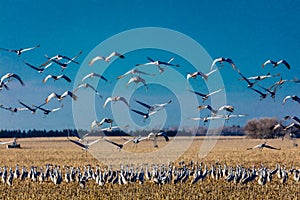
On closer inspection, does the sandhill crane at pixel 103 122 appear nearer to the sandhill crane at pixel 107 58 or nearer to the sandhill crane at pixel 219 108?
the sandhill crane at pixel 107 58

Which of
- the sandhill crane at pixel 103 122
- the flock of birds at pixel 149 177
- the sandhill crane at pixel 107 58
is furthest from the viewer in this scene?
the flock of birds at pixel 149 177

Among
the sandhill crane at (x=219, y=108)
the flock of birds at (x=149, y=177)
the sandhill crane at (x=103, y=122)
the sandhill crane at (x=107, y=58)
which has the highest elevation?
the sandhill crane at (x=107, y=58)

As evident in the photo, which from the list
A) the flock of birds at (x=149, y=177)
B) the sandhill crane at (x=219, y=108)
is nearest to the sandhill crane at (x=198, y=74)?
the sandhill crane at (x=219, y=108)

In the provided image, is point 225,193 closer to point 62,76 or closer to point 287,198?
point 287,198

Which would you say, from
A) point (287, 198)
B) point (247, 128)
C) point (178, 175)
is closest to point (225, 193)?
point (287, 198)

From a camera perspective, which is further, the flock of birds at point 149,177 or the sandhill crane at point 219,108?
the flock of birds at point 149,177

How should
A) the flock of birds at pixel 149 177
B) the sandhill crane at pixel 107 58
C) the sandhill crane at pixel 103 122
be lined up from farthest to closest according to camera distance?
the flock of birds at pixel 149 177
the sandhill crane at pixel 103 122
the sandhill crane at pixel 107 58

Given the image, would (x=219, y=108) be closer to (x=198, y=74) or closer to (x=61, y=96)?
(x=198, y=74)

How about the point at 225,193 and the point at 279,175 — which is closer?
the point at 225,193

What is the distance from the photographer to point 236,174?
21.0 meters

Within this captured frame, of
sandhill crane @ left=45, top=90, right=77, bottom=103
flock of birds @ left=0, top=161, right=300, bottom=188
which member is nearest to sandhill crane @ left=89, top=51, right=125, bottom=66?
sandhill crane @ left=45, top=90, right=77, bottom=103

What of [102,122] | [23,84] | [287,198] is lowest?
[287,198]

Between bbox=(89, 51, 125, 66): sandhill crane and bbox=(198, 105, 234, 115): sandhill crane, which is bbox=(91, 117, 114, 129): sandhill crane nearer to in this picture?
bbox=(89, 51, 125, 66): sandhill crane

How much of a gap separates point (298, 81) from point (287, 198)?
3.70 m
